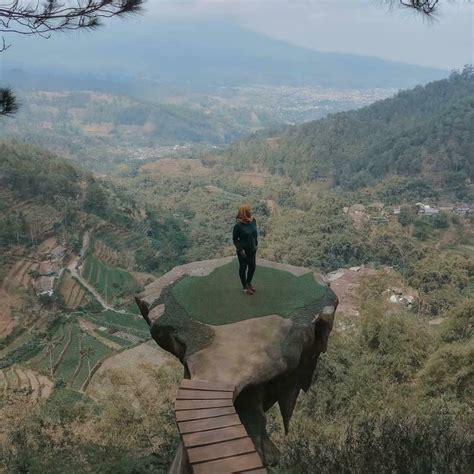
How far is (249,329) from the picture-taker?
19.3 feet

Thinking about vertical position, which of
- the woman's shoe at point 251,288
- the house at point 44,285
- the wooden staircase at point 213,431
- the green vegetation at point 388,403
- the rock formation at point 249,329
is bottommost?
the house at point 44,285

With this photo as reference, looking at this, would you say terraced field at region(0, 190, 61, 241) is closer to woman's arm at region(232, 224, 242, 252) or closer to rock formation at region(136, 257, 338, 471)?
rock formation at region(136, 257, 338, 471)

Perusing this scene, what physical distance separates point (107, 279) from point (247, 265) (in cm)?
3184

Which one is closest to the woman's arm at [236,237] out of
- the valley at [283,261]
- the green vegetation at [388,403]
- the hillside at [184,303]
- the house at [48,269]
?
the hillside at [184,303]

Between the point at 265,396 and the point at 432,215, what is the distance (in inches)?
1873

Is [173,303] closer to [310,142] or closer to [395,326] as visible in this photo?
[395,326]

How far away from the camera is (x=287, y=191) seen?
228 feet

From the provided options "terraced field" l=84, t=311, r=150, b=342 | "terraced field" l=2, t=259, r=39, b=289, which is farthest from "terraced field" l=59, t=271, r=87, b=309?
"terraced field" l=2, t=259, r=39, b=289

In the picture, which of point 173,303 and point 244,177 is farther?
point 244,177

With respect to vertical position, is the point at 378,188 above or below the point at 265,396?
below

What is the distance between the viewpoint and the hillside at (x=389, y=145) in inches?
2472

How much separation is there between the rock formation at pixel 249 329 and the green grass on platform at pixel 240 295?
12mm

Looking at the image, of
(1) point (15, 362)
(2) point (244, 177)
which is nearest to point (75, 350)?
(1) point (15, 362)

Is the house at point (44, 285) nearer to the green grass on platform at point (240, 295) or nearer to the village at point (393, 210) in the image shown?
the green grass on platform at point (240, 295)
